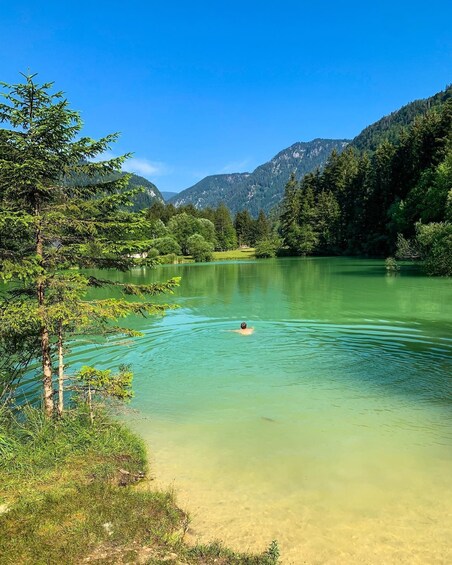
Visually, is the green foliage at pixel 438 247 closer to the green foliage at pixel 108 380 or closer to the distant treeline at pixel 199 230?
the green foliage at pixel 108 380

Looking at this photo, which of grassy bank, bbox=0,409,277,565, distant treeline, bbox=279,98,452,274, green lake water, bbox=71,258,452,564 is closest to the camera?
grassy bank, bbox=0,409,277,565

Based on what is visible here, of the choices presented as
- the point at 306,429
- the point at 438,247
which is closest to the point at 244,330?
the point at 306,429

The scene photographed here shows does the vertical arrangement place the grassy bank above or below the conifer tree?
below

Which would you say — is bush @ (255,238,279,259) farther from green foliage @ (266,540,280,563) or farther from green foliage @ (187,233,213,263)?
green foliage @ (266,540,280,563)

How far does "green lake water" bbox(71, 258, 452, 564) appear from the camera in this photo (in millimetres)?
6258

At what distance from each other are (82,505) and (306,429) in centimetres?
609

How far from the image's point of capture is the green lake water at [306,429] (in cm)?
626

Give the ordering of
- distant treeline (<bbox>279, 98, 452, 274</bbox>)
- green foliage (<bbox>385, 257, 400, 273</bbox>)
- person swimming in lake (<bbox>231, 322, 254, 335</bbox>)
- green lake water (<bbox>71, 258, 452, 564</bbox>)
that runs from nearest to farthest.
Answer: green lake water (<bbox>71, 258, 452, 564</bbox>) → person swimming in lake (<bbox>231, 322, 254, 335</bbox>) → green foliage (<bbox>385, 257, 400, 273</bbox>) → distant treeline (<bbox>279, 98, 452, 274</bbox>)

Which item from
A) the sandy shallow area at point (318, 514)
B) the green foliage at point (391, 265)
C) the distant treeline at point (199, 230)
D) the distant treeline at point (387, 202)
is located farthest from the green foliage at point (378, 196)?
the sandy shallow area at point (318, 514)

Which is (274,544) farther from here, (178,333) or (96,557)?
(178,333)

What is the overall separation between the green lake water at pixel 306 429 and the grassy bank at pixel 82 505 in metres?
0.58

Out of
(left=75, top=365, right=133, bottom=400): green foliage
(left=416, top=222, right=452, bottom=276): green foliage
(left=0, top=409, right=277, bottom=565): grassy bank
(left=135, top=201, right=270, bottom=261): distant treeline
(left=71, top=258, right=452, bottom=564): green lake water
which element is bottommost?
(left=71, top=258, right=452, bottom=564): green lake water

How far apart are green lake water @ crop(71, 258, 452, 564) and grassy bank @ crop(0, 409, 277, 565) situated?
1.89 feet

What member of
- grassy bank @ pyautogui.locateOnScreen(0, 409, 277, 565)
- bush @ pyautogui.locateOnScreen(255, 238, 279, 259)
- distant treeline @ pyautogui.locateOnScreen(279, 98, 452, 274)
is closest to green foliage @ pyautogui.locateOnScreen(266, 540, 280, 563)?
grassy bank @ pyautogui.locateOnScreen(0, 409, 277, 565)
